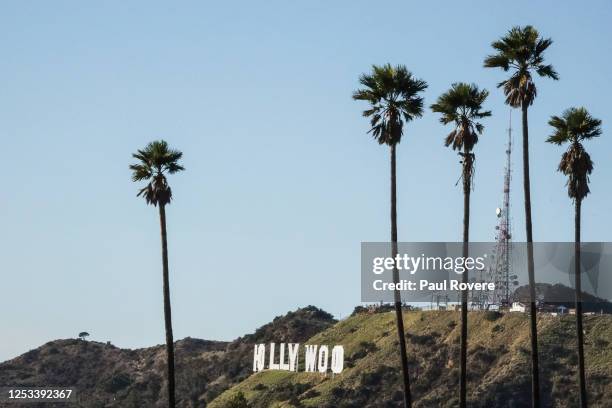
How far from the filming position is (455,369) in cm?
17700

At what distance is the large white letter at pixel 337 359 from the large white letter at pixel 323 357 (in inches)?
61.6

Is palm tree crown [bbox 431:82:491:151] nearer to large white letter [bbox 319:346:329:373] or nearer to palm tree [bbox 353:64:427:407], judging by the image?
palm tree [bbox 353:64:427:407]

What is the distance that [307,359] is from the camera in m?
197

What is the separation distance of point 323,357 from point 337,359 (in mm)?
4411

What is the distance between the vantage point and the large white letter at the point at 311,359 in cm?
19562

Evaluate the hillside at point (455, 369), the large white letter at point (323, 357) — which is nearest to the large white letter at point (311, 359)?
the large white letter at point (323, 357)

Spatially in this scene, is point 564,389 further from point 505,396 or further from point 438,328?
point 438,328

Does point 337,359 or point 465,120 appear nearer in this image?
point 465,120

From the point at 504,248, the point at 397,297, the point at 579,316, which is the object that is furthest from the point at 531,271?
the point at 504,248

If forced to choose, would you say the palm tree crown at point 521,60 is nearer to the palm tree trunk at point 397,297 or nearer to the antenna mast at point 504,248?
the palm tree trunk at point 397,297

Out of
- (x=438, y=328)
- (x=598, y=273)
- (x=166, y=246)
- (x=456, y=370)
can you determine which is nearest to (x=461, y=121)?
(x=166, y=246)

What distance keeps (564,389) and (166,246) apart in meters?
103

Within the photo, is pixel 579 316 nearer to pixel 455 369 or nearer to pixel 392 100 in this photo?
pixel 392 100

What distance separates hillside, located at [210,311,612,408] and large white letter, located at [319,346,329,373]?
110cm
